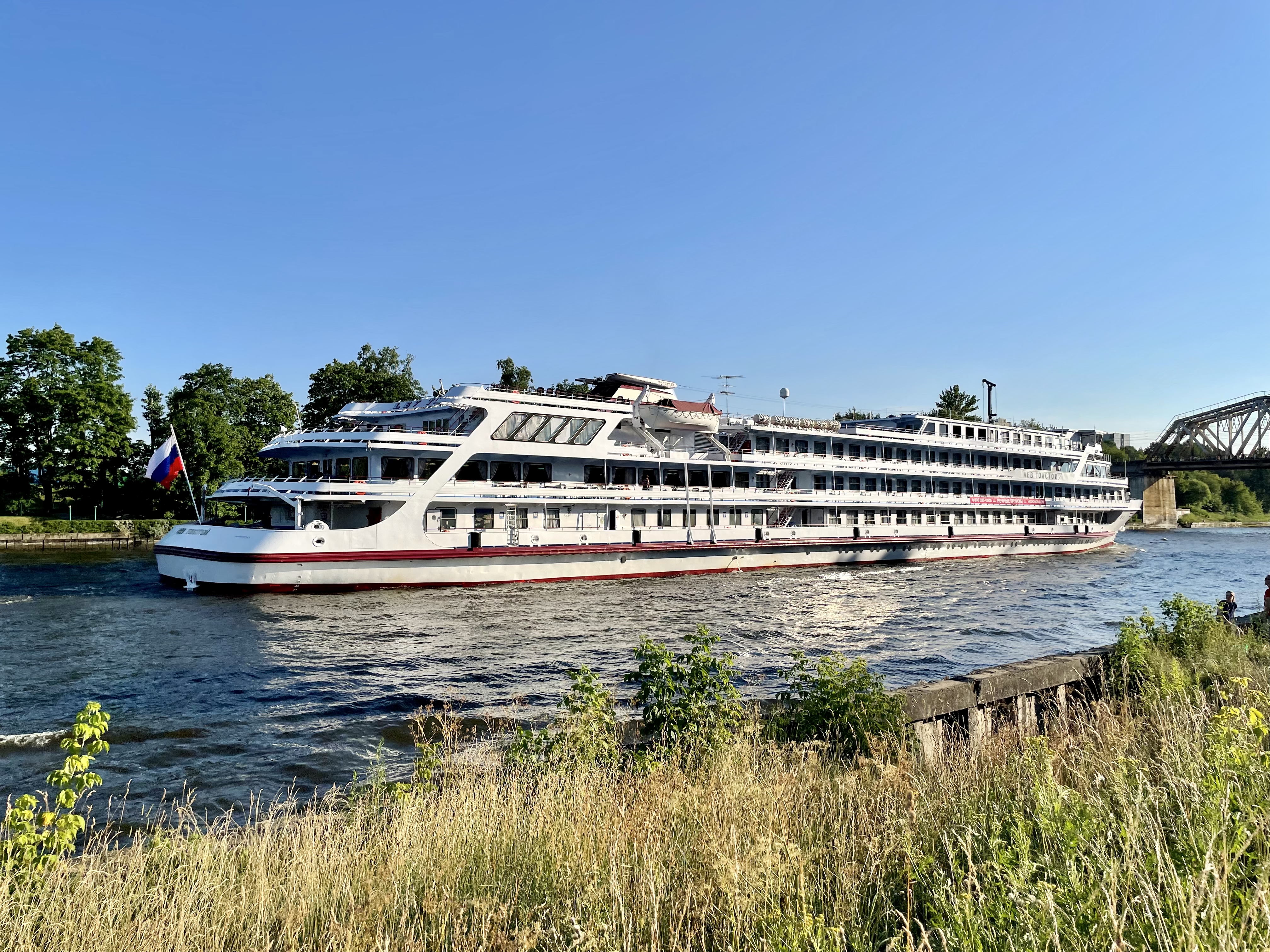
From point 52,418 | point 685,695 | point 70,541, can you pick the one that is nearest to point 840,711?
point 685,695

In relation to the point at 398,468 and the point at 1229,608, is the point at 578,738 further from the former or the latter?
the point at 398,468

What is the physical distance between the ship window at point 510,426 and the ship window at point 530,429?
5.3 inches

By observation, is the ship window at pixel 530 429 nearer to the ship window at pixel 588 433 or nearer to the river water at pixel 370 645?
the ship window at pixel 588 433

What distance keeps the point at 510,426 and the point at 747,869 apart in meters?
29.0

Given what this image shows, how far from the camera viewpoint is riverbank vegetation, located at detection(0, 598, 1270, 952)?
3.63 meters

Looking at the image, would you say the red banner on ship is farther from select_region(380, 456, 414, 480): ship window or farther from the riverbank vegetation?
the riverbank vegetation

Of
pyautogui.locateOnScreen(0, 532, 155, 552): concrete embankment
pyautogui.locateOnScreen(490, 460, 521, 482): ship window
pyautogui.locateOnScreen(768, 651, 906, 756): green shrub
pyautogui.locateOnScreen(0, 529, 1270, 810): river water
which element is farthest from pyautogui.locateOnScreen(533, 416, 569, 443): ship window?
pyautogui.locateOnScreen(0, 532, 155, 552): concrete embankment

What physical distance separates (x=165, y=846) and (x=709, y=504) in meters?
→ 32.3

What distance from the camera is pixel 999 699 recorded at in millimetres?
10141

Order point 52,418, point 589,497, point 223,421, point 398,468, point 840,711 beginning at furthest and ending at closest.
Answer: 1. point 223,421
2. point 52,418
3. point 589,497
4. point 398,468
5. point 840,711

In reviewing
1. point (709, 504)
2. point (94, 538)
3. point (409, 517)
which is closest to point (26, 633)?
point (409, 517)

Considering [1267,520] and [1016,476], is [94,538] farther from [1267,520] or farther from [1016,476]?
[1267,520]

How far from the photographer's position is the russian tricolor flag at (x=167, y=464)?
26.1 metres

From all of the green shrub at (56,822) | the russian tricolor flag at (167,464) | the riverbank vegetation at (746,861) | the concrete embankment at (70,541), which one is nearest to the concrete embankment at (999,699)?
the riverbank vegetation at (746,861)
